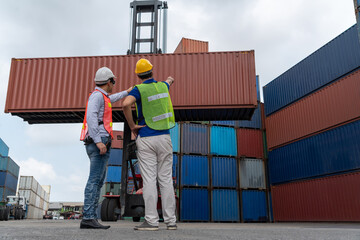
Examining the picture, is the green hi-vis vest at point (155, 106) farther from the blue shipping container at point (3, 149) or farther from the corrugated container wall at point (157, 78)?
the blue shipping container at point (3, 149)

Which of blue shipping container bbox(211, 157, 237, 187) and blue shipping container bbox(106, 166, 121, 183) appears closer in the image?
blue shipping container bbox(211, 157, 237, 187)

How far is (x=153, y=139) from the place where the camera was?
3.59 metres

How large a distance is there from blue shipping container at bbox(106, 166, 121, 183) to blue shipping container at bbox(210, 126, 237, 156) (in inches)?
401

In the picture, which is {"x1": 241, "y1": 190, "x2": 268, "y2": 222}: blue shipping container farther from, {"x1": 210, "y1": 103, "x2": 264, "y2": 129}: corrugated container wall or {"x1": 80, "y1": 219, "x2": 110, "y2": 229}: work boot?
{"x1": 80, "y1": 219, "x2": 110, "y2": 229}: work boot

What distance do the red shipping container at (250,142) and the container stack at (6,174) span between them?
26980 millimetres

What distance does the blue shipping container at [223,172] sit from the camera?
60.0ft

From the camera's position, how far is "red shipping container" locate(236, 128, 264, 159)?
19562mm

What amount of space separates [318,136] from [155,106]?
13901mm

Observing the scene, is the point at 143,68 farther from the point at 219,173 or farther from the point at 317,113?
the point at 219,173

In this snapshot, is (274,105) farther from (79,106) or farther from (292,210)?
(79,106)

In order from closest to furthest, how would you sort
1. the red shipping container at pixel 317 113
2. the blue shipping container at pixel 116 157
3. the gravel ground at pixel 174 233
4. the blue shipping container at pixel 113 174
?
the gravel ground at pixel 174 233
the red shipping container at pixel 317 113
the blue shipping container at pixel 113 174
the blue shipping container at pixel 116 157

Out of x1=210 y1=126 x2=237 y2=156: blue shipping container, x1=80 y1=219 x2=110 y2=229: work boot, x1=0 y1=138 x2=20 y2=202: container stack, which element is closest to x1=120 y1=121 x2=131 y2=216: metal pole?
x1=80 y1=219 x2=110 y2=229: work boot

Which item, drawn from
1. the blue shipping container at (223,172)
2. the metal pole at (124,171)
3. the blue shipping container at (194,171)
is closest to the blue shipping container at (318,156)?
the blue shipping container at (223,172)

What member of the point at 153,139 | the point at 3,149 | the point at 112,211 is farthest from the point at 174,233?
the point at 3,149
